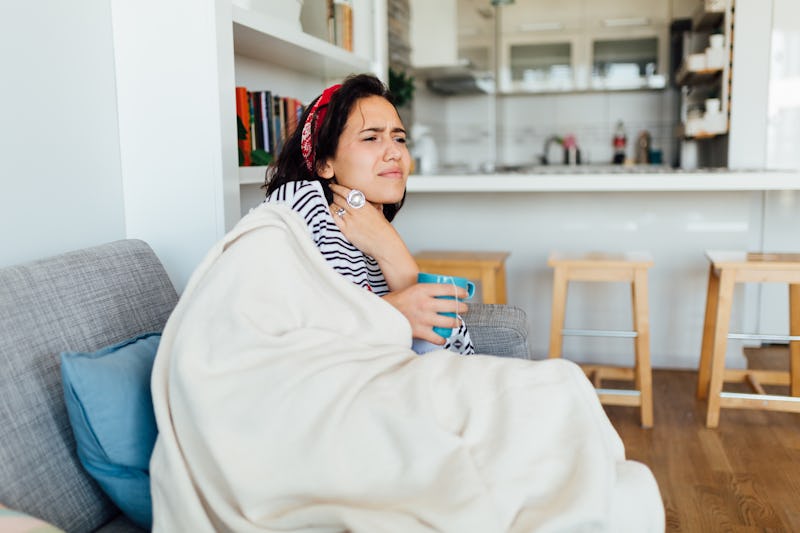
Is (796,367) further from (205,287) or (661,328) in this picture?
(205,287)

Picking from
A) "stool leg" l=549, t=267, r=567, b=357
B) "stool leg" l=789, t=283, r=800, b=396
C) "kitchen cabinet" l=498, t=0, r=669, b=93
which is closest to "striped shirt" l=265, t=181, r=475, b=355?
"stool leg" l=549, t=267, r=567, b=357

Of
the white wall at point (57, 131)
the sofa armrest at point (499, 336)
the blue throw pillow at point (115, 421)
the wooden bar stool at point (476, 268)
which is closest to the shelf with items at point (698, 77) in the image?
the wooden bar stool at point (476, 268)

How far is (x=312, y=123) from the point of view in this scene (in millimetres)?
1604

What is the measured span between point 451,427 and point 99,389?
0.54 m

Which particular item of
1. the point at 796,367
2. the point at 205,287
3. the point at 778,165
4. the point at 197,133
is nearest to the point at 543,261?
the point at 796,367

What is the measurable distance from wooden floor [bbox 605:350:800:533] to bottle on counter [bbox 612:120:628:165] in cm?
323

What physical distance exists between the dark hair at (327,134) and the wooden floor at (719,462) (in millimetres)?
1331

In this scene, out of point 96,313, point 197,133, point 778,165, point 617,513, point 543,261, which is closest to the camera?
point 617,513

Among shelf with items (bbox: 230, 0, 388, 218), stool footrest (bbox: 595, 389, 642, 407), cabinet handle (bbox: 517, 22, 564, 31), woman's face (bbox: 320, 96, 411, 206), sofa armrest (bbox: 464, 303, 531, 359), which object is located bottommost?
stool footrest (bbox: 595, 389, 642, 407)

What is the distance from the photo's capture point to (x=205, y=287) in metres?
1.16

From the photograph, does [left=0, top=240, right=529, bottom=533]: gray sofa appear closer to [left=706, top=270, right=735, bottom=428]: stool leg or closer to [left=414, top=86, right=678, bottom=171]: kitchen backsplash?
[left=706, top=270, right=735, bottom=428]: stool leg

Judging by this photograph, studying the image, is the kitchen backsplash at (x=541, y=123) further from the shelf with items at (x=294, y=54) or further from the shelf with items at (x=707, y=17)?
the shelf with items at (x=294, y=54)

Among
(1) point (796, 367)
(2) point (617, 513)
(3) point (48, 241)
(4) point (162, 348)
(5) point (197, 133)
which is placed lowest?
(1) point (796, 367)

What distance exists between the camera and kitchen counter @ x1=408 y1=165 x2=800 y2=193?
9.86 ft
